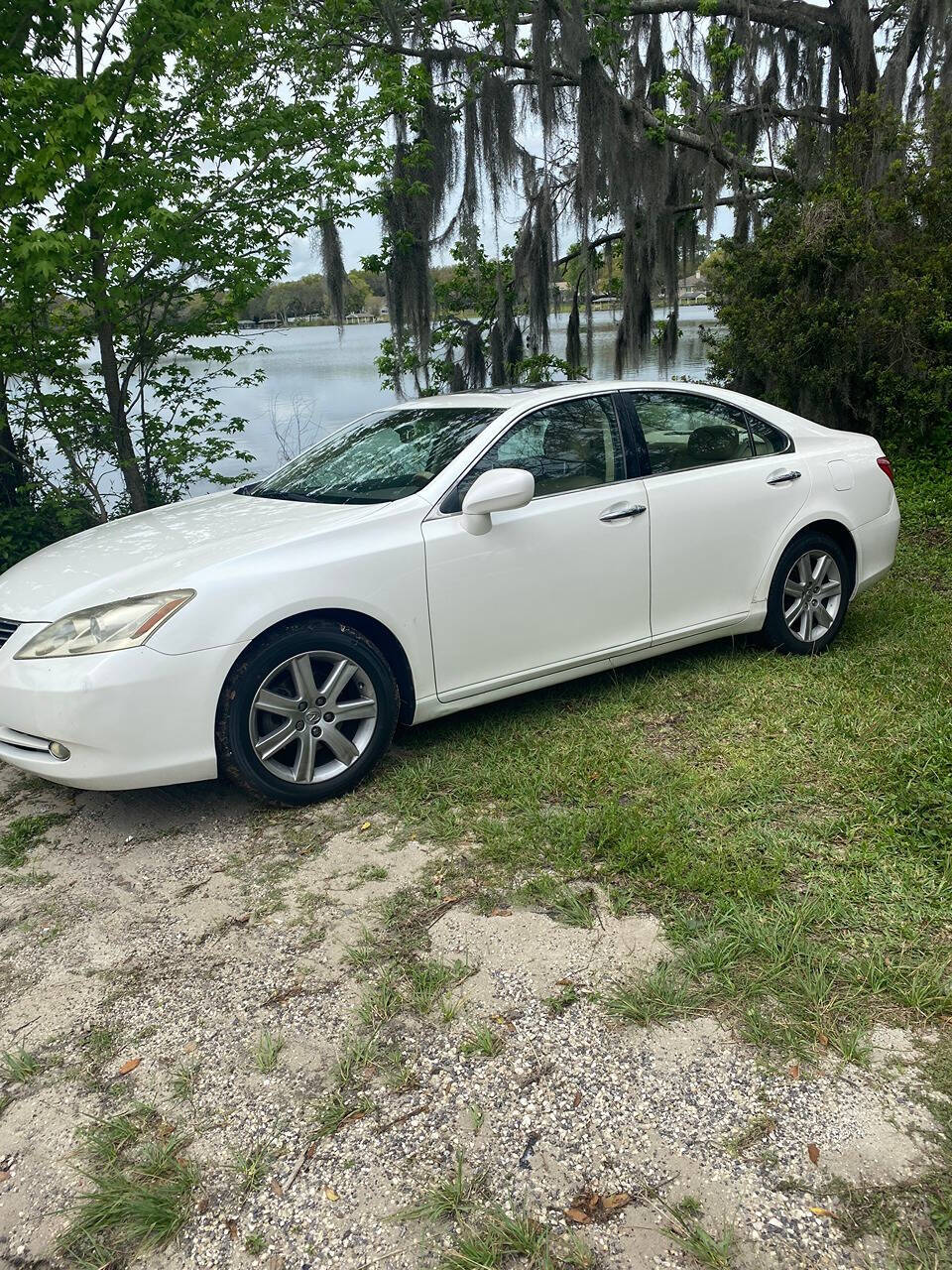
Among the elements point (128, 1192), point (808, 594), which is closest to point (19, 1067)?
point (128, 1192)

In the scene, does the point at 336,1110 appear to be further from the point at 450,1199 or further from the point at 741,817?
the point at 741,817

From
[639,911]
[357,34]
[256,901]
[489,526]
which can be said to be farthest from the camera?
[357,34]

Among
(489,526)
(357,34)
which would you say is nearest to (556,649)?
(489,526)

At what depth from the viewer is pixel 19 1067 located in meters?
2.33

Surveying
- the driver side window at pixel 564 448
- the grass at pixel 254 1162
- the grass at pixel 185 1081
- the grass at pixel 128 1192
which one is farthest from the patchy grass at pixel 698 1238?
the driver side window at pixel 564 448

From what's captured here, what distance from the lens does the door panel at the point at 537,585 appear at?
378 centimetres

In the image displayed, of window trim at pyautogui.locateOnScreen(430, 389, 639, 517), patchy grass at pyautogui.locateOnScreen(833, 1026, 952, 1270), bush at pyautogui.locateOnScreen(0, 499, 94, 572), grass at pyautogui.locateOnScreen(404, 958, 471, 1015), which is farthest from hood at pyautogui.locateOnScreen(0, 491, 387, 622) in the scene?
bush at pyautogui.locateOnScreen(0, 499, 94, 572)

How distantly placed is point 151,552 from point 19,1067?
1901mm

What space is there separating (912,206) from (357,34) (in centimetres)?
585

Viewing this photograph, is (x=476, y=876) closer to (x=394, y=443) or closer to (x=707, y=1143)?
(x=707, y=1143)

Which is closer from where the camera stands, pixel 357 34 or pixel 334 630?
pixel 334 630

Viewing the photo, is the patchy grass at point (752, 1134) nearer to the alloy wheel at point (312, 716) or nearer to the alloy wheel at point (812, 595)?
the alloy wheel at point (312, 716)

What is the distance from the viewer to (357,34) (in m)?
10.1

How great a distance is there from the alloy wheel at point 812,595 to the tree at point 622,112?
6540 millimetres
